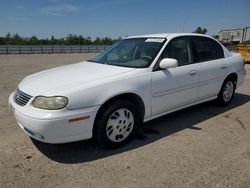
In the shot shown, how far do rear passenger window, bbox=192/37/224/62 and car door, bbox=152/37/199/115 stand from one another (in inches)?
8.3

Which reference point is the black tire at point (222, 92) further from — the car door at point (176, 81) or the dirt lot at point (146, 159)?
the car door at point (176, 81)

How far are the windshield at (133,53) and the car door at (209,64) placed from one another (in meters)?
0.91

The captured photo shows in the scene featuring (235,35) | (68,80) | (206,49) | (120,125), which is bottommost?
(120,125)

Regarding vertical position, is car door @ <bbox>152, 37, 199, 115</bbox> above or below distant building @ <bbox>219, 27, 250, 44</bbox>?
below

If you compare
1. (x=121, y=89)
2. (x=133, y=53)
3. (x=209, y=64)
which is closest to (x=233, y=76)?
(x=209, y=64)

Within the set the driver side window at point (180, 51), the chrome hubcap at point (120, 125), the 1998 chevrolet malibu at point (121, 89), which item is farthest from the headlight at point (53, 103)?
the driver side window at point (180, 51)

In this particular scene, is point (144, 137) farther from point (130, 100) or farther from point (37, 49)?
point (37, 49)

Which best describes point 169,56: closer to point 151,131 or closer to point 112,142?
point 151,131

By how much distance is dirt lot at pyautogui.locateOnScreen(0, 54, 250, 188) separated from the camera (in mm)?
2754

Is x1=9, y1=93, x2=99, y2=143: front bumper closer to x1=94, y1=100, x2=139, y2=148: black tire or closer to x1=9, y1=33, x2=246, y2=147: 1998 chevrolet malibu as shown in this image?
x1=9, y1=33, x2=246, y2=147: 1998 chevrolet malibu

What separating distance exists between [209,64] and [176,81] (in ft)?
3.55

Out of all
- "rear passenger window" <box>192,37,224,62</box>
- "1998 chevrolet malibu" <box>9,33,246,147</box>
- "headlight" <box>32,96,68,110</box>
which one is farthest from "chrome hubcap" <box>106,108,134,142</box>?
"rear passenger window" <box>192,37,224,62</box>

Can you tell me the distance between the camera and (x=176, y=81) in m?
4.02

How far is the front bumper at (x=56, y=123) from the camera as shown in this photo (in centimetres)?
287
